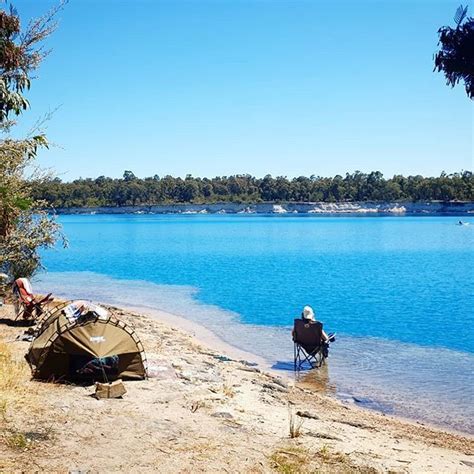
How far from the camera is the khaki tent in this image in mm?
10312

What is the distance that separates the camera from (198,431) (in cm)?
812

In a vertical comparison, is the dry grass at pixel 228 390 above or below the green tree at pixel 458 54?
below

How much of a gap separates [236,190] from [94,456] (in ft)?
635

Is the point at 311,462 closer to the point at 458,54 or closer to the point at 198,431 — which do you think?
the point at 198,431

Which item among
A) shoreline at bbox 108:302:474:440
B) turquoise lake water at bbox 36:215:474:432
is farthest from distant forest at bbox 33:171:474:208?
shoreline at bbox 108:302:474:440

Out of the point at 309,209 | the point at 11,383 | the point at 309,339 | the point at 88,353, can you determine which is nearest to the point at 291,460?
the point at 88,353

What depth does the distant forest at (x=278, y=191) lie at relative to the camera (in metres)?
162

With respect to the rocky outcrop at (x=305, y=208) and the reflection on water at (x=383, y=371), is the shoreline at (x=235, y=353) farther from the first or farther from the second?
the rocky outcrop at (x=305, y=208)

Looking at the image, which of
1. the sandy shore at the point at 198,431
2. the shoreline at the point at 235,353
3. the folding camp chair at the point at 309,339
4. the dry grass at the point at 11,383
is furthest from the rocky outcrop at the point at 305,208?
the dry grass at the point at 11,383

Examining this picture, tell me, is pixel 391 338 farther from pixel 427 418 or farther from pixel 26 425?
pixel 26 425

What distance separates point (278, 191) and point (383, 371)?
557 feet

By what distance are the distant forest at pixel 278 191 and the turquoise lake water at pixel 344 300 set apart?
10071 centimetres

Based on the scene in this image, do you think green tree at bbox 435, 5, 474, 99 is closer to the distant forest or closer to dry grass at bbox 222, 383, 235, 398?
dry grass at bbox 222, 383, 235, 398

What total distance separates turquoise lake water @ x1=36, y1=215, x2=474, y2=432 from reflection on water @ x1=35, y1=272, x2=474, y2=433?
0.13ft
